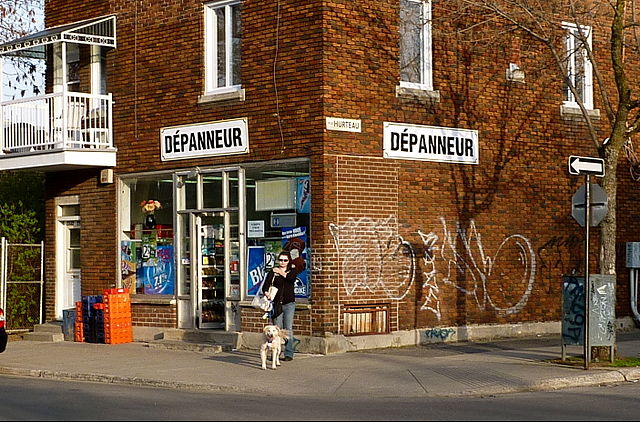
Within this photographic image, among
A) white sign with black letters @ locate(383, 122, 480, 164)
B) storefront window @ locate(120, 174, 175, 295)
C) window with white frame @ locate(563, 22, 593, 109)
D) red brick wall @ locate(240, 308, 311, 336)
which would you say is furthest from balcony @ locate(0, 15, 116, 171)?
window with white frame @ locate(563, 22, 593, 109)

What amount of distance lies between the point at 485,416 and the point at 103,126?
1282 centimetres

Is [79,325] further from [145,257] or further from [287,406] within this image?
[287,406]

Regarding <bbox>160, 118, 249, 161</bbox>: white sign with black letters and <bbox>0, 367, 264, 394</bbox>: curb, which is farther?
<bbox>160, 118, 249, 161</bbox>: white sign with black letters

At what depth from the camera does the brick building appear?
1920 centimetres

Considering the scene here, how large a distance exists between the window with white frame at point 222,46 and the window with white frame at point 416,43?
9.94ft

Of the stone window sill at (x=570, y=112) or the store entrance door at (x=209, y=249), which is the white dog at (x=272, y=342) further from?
the stone window sill at (x=570, y=112)

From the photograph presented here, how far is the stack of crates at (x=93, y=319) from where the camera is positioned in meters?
21.8

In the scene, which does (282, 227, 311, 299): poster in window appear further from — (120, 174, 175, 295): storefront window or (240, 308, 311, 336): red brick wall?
(120, 174, 175, 295): storefront window

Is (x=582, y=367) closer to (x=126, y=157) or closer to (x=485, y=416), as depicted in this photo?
(x=485, y=416)

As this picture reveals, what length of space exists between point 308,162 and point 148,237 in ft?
15.4

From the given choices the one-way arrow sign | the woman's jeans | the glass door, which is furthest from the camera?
the glass door

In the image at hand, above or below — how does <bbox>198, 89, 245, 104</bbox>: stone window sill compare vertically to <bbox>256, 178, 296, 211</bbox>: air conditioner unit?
above

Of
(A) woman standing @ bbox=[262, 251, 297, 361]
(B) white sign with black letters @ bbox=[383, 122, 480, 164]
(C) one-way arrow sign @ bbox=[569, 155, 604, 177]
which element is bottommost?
(A) woman standing @ bbox=[262, 251, 297, 361]

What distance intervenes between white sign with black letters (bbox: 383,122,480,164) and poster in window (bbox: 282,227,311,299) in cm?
211
